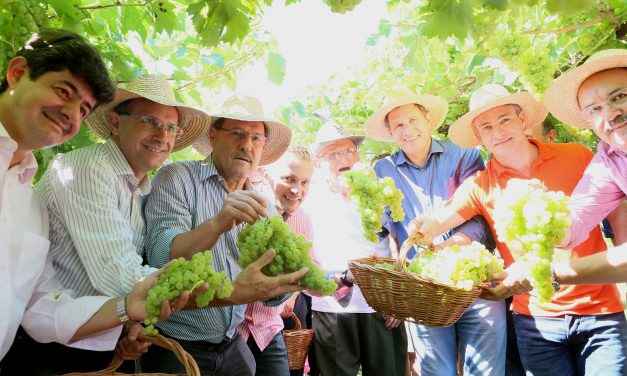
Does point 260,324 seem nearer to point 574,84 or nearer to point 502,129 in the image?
point 502,129

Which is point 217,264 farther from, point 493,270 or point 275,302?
point 493,270

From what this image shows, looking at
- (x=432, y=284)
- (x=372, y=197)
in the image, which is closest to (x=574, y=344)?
(x=432, y=284)

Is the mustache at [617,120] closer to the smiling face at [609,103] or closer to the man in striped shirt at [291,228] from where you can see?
the smiling face at [609,103]

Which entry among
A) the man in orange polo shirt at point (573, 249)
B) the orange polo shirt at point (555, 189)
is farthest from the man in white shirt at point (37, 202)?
the orange polo shirt at point (555, 189)

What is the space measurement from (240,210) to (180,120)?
1.26 meters

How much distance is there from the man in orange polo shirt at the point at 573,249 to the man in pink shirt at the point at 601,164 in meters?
0.31

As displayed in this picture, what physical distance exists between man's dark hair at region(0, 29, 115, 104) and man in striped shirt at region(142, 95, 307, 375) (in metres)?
0.71

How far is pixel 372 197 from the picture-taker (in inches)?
121

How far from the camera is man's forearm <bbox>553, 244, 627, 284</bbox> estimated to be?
8.08 ft

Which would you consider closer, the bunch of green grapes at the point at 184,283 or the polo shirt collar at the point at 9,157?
the bunch of green grapes at the point at 184,283

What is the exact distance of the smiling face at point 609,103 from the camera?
2.59m

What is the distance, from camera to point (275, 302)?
300cm

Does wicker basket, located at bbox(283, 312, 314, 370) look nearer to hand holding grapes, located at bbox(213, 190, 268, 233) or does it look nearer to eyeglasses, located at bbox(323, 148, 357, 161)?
eyeglasses, located at bbox(323, 148, 357, 161)

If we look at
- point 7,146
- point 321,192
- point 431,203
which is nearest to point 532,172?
point 431,203
